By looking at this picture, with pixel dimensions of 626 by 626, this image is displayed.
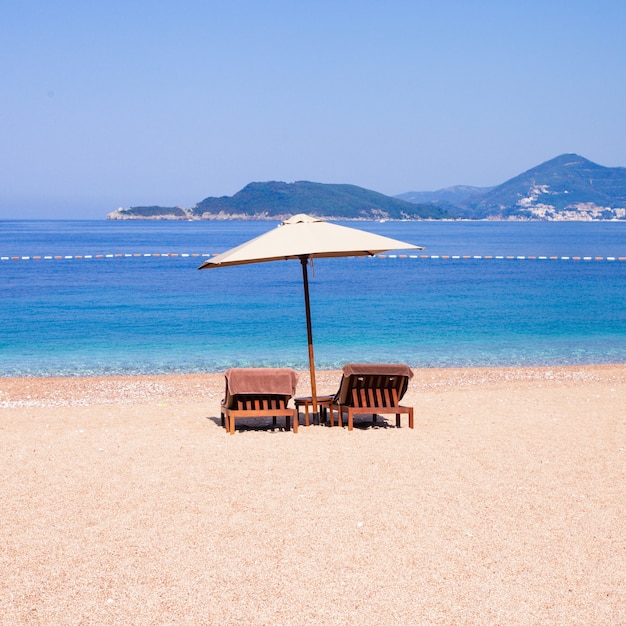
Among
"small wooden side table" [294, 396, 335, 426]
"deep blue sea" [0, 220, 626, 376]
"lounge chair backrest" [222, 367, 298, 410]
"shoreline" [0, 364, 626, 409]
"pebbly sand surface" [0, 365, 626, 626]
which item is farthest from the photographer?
"deep blue sea" [0, 220, 626, 376]

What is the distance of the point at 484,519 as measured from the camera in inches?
246

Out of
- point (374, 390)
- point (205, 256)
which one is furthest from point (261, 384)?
point (205, 256)

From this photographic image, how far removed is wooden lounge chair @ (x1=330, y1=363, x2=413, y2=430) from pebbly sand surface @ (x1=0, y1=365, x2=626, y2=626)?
1.06 feet

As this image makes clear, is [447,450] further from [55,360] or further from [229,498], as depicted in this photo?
[55,360]

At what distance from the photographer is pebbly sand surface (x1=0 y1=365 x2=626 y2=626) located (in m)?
4.87

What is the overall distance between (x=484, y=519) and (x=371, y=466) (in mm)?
1670

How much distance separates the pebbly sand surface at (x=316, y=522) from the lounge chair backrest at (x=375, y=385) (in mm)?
415

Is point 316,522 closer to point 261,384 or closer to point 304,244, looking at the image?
point 261,384

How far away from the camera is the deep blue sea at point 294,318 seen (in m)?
19.9

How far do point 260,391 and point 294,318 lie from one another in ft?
64.0

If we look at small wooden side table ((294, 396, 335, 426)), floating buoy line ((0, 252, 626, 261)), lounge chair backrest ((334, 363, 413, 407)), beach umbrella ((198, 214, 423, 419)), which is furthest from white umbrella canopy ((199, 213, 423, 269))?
floating buoy line ((0, 252, 626, 261))

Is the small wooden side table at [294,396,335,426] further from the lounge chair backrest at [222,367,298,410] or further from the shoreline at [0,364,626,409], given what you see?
the shoreline at [0,364,626,409]

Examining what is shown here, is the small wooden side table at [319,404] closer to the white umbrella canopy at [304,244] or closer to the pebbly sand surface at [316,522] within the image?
the pebbly sand surface at [316,522]

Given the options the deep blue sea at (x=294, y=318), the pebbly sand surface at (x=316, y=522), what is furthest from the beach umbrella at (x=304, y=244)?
the deep blue sea at (x=294, y=318)
